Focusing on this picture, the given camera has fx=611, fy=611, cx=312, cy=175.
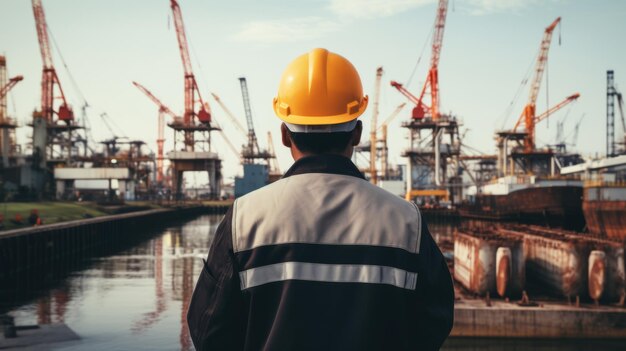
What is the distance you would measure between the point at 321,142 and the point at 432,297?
92cm

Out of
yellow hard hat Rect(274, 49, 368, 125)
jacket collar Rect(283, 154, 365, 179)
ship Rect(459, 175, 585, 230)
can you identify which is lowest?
ship Rect(459, 175, 585, 230)

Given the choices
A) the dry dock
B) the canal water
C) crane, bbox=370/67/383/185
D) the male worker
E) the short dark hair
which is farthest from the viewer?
crane, bbox=370/67/383/185

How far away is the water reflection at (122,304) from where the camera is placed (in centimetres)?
2175

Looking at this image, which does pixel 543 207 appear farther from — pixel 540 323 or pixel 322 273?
pixel 322 273

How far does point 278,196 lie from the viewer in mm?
2791

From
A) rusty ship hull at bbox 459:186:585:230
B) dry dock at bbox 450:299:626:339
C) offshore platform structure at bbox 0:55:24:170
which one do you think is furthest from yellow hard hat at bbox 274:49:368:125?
offshore platform structure at bbox 0:55:24:170

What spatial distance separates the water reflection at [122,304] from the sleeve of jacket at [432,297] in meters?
18.8

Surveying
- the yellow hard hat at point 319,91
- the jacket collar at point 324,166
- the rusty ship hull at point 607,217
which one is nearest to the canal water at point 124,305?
the rusty ship hull at point 607,217

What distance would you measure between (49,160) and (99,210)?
42.7 meters

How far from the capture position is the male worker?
265cm

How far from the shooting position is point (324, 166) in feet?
9.46

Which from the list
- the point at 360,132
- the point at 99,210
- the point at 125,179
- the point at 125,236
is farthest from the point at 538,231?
the point at 125,179

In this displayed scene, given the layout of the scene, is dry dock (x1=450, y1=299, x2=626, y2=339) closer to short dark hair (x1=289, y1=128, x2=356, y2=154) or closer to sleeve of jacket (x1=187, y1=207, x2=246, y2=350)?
short dark hair (x1=289, y1=128, x2=356, y2=154)

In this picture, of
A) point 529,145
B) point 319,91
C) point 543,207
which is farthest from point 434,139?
point 319,91
